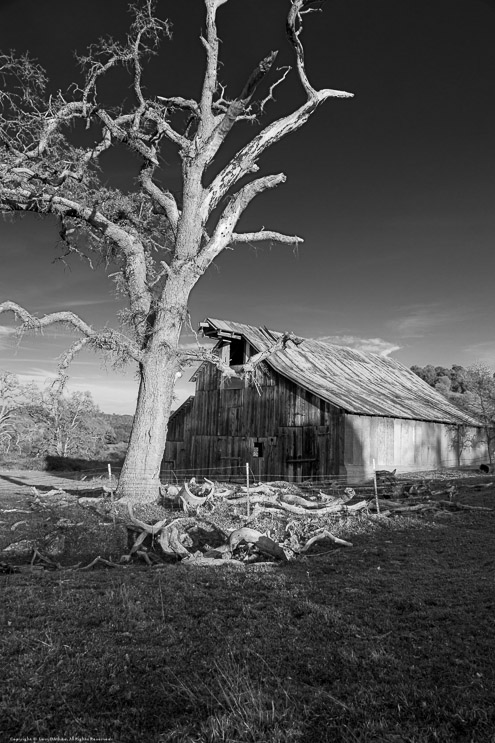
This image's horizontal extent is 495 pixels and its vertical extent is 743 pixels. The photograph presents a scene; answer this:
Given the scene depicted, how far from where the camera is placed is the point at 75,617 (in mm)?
6789

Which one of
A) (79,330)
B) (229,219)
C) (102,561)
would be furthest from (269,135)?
(102,561)

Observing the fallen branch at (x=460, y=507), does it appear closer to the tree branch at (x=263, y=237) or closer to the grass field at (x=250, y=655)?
the grass field at (x=250, y=655)

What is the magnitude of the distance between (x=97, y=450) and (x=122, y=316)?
4070 centimetres

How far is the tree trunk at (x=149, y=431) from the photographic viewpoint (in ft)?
55.1

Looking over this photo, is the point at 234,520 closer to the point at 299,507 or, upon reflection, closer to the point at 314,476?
the point at 299,507

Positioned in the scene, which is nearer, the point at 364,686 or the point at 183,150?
the point at 364,686

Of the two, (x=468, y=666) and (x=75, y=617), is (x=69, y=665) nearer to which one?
(x=75, y=617)

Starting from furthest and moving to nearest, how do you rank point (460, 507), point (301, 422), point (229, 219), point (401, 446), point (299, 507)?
point (401, 446)
point (301, 422)
point (229, 219)
point (460, 507)
point (299, 507)

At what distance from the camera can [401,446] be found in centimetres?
2984

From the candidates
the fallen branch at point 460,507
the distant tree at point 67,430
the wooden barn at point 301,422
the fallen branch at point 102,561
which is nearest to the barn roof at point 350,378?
the wooden barn at point 301,422

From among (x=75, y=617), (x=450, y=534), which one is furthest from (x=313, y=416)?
(x=75, y=617)

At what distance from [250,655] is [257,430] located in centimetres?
2377

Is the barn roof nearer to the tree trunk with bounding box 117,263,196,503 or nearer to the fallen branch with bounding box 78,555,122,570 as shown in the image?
the tree trunk with bounding box 117,263,196,503

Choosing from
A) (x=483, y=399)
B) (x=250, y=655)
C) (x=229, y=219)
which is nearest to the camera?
(x=250, y=655)
